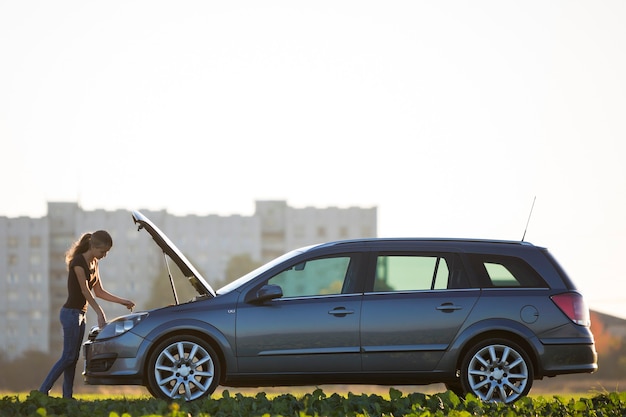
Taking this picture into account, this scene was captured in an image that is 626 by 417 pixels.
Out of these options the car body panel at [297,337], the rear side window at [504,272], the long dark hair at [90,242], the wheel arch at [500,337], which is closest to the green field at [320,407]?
the car body panel at [297,337]

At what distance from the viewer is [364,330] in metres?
11.8

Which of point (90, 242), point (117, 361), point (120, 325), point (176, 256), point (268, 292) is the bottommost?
point (117, 361)

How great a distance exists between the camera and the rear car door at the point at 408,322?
11.9 m

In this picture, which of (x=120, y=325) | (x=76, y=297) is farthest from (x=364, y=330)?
(x=76, y=297)

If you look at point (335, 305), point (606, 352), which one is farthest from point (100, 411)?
point (606, 352)

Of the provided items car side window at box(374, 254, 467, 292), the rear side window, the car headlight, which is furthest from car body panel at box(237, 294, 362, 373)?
the rear side window

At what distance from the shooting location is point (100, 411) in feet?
34.7

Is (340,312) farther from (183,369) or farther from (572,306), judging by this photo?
(572,306)

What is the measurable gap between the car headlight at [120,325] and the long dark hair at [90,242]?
3.33ft

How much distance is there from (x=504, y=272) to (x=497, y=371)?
3.44 ft

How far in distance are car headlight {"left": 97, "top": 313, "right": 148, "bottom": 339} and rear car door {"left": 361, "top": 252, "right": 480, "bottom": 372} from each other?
226 cm

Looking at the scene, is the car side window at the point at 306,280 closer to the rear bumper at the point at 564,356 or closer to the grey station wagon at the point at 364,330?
the grey station wagon at the point at 364,330

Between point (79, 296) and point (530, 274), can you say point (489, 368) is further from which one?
point (79, 296)

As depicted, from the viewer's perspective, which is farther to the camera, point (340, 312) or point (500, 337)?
point (500, 337)
